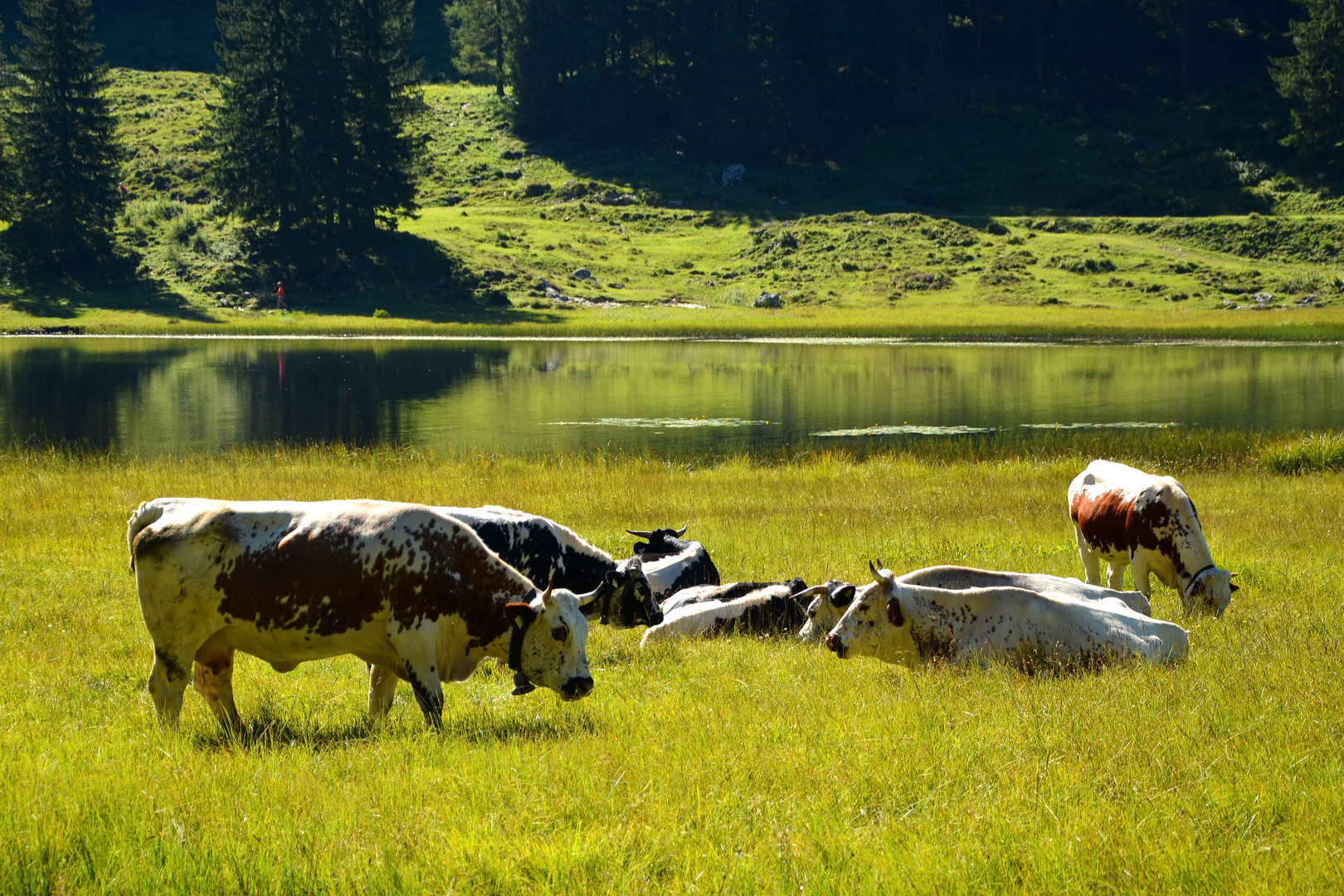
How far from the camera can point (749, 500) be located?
23.0 m

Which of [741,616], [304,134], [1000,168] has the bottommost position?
[741,616]

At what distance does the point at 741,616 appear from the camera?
12.5 metres

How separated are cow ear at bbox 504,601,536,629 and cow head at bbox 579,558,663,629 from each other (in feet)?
12.6

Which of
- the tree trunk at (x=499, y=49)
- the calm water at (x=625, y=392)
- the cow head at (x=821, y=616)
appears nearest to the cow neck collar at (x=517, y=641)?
the cow head at (x=821, y=616)

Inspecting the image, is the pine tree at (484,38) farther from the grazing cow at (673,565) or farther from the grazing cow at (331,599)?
the grazing cow at (331,599)

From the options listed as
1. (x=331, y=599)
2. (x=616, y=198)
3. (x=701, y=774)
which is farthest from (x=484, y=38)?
(x=701, y=774)

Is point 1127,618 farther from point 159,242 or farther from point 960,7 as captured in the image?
point 960,7

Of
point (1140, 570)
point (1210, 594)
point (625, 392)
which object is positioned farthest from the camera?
point (625, 392)

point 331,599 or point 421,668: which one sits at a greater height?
point 331,599

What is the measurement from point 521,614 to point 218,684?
219 cm

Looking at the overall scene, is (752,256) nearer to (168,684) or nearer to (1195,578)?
(1195,578)

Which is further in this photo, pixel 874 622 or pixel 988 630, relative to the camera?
pixel 988 630

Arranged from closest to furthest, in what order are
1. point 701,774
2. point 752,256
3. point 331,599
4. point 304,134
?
point 701,774 → point 331,599 → point 304,134 → point 752,256

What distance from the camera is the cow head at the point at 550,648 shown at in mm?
8570
